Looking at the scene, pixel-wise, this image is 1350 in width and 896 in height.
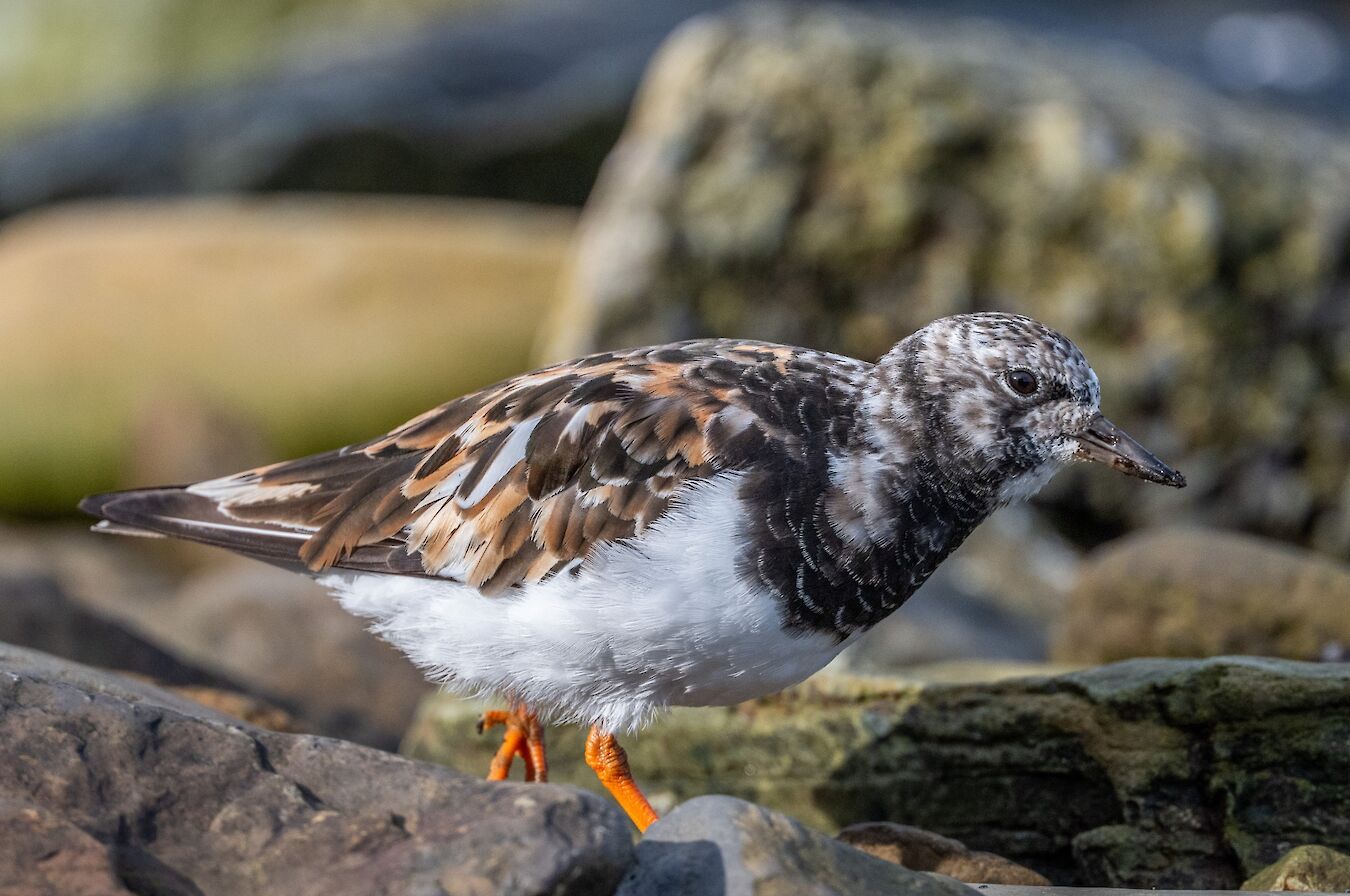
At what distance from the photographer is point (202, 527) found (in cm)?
476

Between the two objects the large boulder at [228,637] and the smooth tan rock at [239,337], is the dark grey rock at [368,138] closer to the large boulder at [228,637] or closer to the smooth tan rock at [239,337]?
the smooth tan rock at [239,337]

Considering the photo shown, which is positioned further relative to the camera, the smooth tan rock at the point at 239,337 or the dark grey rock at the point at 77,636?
the smooth tan rock at the point at 239,337

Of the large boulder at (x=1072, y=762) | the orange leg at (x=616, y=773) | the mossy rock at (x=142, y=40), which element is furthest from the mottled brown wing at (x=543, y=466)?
the mossy rock at (x=142, y=40)

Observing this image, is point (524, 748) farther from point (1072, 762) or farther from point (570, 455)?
point (1072, 762)

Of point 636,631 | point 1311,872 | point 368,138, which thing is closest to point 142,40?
point 368,138

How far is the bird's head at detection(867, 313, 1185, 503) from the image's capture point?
4133 millimetres

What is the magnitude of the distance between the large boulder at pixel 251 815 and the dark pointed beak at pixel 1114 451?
185 cm

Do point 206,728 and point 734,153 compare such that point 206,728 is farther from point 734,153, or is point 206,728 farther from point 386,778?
point 734,153

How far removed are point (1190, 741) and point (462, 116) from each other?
10.4m

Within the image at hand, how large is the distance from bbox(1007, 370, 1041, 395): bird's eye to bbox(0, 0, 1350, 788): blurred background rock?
172cm

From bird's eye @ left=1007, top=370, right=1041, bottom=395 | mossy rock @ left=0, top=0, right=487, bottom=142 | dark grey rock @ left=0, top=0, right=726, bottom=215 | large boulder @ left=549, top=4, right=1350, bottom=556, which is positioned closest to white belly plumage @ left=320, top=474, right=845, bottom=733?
bird's eye @ left=1007, top=370, right=1041, bottom=395

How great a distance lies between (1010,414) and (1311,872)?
4.46 feet

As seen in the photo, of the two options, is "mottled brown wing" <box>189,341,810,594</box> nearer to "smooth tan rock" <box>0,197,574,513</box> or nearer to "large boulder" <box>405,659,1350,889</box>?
"large boulder" <box>405,659,1350,889</box>

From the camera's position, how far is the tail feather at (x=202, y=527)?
4.59 metres
